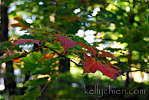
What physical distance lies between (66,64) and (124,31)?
1.95 feet

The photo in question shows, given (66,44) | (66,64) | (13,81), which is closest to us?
(66,44)

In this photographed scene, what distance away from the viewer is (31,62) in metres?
1.09

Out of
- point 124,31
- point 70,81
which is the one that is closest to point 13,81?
point 70,81

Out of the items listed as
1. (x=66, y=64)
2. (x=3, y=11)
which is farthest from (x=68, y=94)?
(x=3, y=11)

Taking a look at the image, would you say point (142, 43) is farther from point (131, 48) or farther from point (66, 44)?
point (66, 44)

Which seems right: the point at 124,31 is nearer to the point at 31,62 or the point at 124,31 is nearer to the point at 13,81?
the point at 31,62

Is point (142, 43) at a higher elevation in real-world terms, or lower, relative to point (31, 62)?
higher

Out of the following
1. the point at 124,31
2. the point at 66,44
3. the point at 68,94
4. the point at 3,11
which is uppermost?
the point at 3,11

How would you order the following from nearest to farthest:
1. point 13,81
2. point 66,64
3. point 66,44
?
1. point 66,44
2. point 66,64
3. point 13,81

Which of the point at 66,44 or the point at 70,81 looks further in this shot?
the point at 70,81

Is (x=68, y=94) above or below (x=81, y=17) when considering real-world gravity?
below

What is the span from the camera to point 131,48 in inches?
42.3

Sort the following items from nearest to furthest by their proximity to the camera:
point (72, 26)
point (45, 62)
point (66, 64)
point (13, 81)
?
1. point (45, 62)
2. point (72, 26)
3. point (66, 64)
4. point (13, 81)

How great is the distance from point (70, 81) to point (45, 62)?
1.05m
